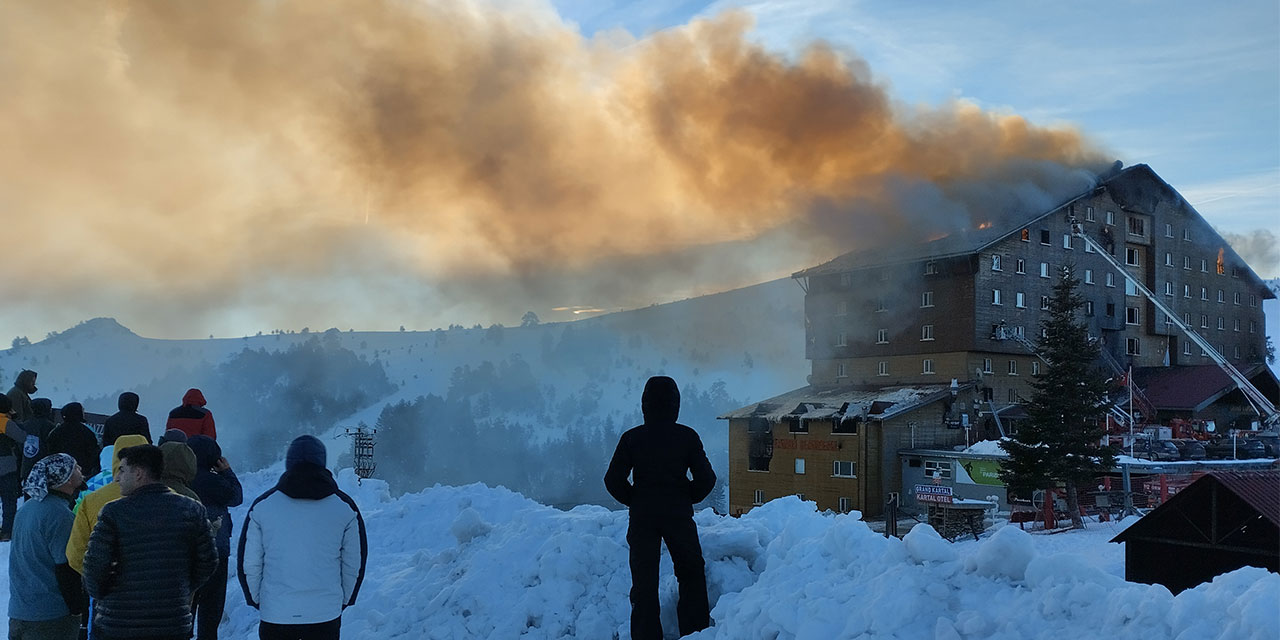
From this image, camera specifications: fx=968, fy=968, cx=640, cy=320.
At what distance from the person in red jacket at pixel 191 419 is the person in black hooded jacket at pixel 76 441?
167 cm

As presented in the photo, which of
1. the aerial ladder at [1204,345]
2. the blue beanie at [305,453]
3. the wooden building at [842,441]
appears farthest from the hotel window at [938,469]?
the blue beanie at [305,453]

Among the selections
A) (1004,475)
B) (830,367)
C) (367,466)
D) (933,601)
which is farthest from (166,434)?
(830,367)

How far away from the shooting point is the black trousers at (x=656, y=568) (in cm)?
807

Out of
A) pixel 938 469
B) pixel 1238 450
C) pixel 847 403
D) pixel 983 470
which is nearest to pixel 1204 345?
pixel 1238 450

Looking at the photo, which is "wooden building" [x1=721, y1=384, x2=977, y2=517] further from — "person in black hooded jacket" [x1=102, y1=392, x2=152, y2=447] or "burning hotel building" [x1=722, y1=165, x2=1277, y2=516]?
"person in black hooded jacket" [x1=102, y1=392, x2=152, y2=447]

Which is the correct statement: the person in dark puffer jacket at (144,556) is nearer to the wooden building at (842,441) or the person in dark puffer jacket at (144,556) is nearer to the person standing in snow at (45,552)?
the person standing in snow at (45,552)

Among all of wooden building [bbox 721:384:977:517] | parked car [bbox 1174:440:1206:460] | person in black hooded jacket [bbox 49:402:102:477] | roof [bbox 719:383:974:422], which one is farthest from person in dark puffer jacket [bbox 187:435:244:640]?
parked car [bbox 1174:440:1206:460]

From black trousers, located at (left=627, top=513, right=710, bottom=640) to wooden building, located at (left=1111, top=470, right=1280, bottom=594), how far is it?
34.6ft

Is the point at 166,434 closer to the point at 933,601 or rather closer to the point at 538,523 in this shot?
the point at 538,523

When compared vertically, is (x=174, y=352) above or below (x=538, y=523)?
above

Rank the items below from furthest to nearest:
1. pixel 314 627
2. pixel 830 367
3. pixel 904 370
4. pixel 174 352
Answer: pixel 174 352 → pixel 830 367 → pixel 904 370 → pixel 314 627

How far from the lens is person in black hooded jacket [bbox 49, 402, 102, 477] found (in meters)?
11.1

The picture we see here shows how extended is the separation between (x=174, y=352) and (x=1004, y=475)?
19218 cm

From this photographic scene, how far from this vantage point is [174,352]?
193500mm
